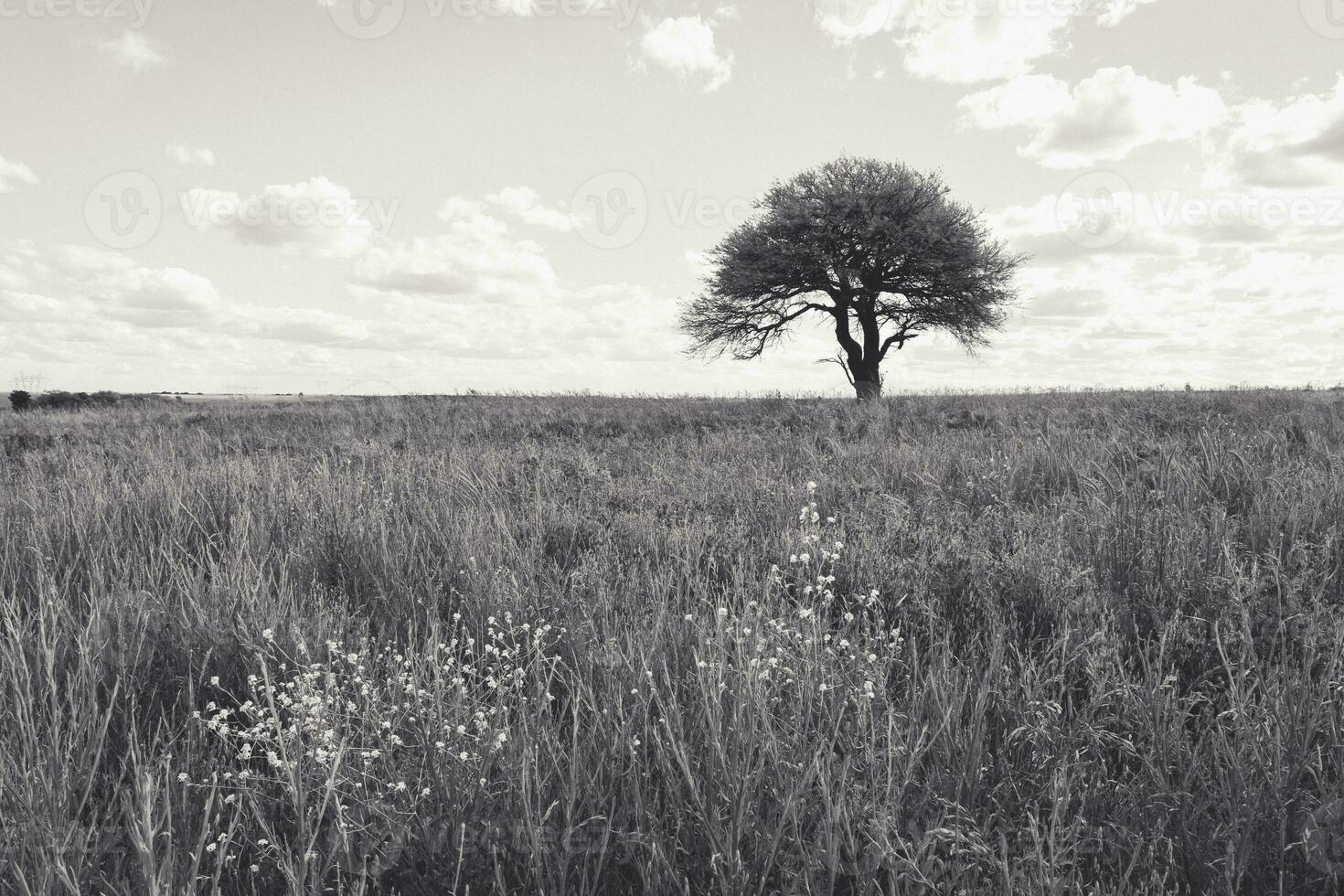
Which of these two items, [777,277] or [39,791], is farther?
[777,277]

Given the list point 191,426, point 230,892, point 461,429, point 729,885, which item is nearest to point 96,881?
point 230,892

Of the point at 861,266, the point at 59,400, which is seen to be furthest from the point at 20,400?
the point at 861,266

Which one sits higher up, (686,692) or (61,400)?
(61,400)

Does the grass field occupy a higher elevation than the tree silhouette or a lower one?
lower

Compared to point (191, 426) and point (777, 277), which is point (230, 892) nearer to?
point (191, 426)

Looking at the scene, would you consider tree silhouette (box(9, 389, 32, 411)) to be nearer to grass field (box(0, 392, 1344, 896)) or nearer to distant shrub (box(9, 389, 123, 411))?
distant shrub (box(9, 389, 123, 411))

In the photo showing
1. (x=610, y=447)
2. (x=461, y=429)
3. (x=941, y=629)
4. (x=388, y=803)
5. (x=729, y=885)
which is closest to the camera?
(x=729, y=885)

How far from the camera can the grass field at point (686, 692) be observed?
1767 mm

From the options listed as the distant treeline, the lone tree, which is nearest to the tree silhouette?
the distant treeline

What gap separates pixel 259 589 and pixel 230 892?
1636 mm

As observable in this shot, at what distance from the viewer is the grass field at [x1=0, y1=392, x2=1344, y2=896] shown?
1.77m

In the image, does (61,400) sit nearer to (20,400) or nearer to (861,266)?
(20,400)

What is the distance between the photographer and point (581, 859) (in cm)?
183

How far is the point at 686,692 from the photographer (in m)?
2.46
